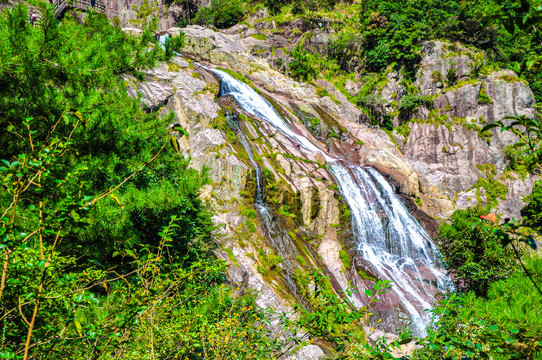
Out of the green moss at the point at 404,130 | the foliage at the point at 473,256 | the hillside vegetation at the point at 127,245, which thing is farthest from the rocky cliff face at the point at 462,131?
the hillside vegetation at the point at 127,245

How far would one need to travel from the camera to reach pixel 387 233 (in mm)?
16516

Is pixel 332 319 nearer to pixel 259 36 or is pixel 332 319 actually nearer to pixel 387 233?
pixel 387 233

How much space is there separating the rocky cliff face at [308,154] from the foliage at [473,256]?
3.76 meters

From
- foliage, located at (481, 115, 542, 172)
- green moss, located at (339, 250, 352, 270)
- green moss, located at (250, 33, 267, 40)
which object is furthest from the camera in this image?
green moss, located at (250, 33, 267, 40)

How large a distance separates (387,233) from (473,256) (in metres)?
4.68

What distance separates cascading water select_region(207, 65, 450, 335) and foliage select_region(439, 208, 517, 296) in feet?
5.59

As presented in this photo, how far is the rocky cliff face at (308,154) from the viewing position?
12266mm

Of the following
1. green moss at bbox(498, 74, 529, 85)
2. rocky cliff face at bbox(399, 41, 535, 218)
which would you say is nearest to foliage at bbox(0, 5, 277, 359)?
rocky cliff face at bbox(399, 41, 535, 218)

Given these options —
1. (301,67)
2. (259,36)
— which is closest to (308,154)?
(301,67)

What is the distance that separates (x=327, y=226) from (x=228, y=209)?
569 cm

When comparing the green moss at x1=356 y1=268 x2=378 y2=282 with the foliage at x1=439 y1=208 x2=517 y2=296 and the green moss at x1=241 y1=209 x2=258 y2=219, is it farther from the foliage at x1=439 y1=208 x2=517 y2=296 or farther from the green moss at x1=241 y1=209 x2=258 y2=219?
the green moss at x1=241 y1=209 x2=258 y2=219

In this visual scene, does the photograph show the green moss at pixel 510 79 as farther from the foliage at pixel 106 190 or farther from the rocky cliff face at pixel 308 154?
the foliage at pixel 106 190

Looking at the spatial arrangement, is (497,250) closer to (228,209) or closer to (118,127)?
(228,209)

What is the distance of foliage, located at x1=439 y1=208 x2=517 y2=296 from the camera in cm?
1125
